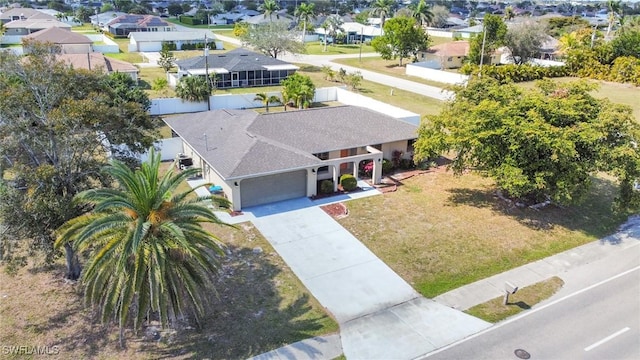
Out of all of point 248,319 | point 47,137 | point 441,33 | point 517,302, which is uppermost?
point 441,33

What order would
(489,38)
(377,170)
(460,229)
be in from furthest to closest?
(489,38) → (377,170) → (460,229)

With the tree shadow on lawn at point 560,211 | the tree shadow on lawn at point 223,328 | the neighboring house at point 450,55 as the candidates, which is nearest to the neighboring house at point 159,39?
the neighboring house at point 450,55

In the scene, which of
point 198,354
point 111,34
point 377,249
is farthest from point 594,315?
point 111,34

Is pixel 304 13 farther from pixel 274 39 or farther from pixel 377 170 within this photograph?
pixel 377 170

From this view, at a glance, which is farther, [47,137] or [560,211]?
[560,211]

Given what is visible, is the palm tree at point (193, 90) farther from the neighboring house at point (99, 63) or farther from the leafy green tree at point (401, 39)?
the leafy green tree at point (401, 39)

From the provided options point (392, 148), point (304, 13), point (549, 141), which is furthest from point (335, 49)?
point (549, 141)
